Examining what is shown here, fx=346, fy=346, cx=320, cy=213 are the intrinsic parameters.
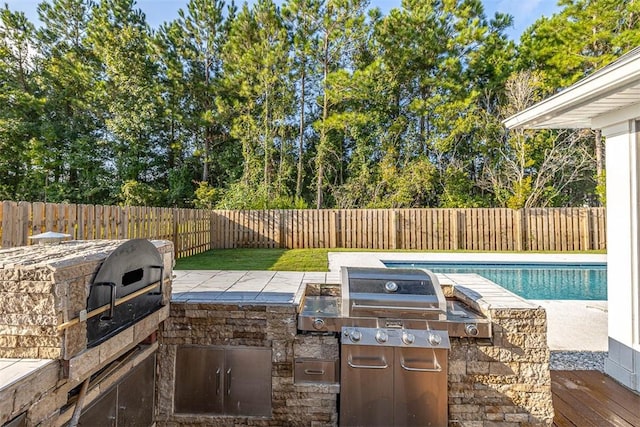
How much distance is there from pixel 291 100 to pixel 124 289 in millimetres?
14016

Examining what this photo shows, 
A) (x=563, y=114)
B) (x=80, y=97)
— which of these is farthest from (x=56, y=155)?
(x=563, y=114)

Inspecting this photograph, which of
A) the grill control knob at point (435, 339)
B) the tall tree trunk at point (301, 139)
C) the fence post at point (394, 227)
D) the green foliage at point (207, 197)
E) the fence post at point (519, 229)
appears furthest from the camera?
the tall tree trunk at point (301, 139)

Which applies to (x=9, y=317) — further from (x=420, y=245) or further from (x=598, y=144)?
(x=598, y=144)

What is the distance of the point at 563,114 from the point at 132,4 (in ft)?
56.7

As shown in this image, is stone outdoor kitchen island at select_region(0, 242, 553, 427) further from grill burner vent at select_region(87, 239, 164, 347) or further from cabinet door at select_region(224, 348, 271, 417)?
grill burner vent at select_region(87, 239, 164, 347)

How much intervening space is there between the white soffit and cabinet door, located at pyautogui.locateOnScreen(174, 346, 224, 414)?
3334 millimetres

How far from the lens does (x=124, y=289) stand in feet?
5.97

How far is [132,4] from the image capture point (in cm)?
1466

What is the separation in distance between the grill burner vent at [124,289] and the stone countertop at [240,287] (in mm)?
392

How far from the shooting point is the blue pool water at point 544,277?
20.7ft

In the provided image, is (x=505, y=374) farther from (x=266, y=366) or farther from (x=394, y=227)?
(x=394, y=227)

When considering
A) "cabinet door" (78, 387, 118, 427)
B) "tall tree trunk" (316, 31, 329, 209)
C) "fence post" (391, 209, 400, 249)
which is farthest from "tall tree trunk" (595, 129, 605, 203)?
"cabinet door" (78, 387, 118, 427)

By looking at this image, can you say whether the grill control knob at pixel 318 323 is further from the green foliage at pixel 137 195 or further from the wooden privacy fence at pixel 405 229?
the green foliage at pixel 137 195

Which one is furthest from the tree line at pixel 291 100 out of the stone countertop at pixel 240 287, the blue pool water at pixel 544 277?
the stone countertop at pixel 240 287
